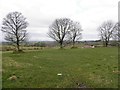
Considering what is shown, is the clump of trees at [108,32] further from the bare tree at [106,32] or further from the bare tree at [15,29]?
the bare tree at [15,29]

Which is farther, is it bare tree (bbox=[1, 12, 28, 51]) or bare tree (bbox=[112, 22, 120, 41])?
bare tree (bbox=[112, 22, 120, 41])

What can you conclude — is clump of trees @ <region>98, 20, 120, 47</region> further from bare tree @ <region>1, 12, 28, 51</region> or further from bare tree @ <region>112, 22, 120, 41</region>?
bare tree @ <region>1, 12, 28, 51</region>

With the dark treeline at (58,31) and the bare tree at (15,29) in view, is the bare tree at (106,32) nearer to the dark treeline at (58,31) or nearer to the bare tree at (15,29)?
the dark treeline at (58,31)

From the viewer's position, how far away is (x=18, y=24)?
5597cm

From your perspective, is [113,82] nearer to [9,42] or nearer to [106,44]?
[9,42]

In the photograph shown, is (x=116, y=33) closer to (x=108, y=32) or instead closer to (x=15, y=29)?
(x=108, y=32)

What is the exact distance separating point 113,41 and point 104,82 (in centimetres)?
8685

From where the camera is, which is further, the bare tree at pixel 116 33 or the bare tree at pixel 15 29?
Answer: the bare tree at pixel 116 33

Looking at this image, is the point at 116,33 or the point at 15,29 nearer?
the point at 15,29

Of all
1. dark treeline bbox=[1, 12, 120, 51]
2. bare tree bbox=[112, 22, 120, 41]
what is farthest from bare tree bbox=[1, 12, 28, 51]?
bare tree bbox=[112, 22, 120, 41]

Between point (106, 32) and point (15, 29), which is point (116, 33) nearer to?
point (106, 32)

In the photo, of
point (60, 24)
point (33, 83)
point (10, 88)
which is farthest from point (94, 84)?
point (60, 24)

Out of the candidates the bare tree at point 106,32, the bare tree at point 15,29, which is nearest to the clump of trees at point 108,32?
the bare tree at point 106,32

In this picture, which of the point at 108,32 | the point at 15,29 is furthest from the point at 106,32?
the point at 15,29
